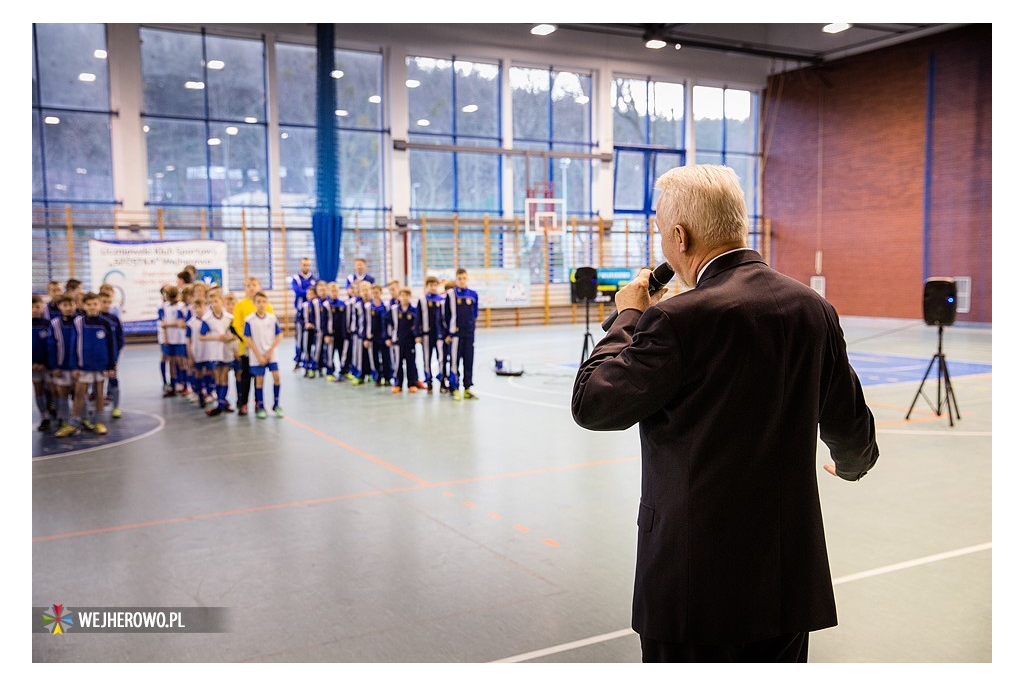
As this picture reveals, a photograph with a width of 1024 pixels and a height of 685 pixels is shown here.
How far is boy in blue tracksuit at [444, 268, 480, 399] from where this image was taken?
10906mm

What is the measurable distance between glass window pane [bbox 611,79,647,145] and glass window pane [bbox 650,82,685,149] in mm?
385

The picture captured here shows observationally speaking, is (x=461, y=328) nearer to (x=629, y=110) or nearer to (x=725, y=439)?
(x=725, y=439)

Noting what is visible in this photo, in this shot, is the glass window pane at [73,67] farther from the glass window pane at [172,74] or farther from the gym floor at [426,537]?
the gym floor at [426,537]

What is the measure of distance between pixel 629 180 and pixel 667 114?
8.28 feet

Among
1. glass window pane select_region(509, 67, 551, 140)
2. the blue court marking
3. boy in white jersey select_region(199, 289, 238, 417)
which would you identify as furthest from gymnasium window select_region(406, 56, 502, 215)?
boy in white jersey select_region(199, 289, 238, 417)

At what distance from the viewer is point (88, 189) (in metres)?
19.2

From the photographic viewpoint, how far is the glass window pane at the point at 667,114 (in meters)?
25.7

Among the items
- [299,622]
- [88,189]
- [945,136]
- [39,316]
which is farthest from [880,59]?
[299,622]

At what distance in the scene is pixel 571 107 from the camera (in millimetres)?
24594

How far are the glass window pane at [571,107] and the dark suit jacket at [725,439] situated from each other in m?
23.2

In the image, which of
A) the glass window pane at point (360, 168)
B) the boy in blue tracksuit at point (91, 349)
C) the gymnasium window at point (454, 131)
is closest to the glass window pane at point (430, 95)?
the gymnasium window at point (454, 131)

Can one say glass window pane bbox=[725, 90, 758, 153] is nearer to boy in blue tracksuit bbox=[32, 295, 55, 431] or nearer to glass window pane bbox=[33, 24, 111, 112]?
glass window pane bbox=[33, 24, 111, 112]

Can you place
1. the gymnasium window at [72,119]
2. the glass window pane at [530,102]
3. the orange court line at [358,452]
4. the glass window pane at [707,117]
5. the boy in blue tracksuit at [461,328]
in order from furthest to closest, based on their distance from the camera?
the glass window pane at [707,117], the glass window pane at [530,102], the gymnasium window at [72,119], the boy in blue tracksuit at [461,328], the orange court line at [358,452]
